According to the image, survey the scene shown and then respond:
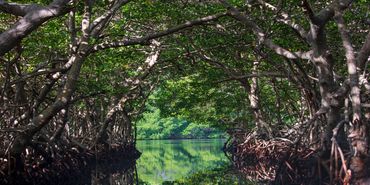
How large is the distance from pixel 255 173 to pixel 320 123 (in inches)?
149

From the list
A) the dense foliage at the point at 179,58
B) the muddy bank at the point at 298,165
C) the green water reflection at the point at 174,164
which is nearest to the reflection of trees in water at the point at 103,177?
the green water reflection at the point at 174,164

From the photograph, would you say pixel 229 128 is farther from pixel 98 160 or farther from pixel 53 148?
pixel 53 148

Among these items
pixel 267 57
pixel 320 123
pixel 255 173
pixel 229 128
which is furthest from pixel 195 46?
pixel 229 128

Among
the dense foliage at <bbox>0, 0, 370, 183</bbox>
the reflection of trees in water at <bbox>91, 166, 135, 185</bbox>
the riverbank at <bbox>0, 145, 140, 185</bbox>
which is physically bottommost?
the reflection of trees in water at <bbox>91, 166, 135, 185</bbox>

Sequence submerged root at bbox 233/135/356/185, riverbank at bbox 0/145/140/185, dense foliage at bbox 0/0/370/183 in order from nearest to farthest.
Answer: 1. dense foliage at bbox 0/0/370/183
2. submerged root at bbox 233/135/356/185
3. riverbank at bbox 0/145/140/185

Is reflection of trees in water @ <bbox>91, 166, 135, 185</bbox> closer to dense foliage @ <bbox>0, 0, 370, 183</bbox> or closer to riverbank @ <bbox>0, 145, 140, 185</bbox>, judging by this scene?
riverbank @ <bbox>0, 145, 140, 185</bbox>

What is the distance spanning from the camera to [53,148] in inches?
471

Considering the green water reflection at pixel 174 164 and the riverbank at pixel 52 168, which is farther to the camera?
the green water reflection at pixel 174 164

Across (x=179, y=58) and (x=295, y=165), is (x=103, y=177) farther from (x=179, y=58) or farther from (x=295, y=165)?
(x=295, y=165)

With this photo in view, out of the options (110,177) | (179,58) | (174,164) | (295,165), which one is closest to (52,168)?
(110,177)

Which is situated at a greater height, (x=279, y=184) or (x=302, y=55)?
(x=302, y=55)

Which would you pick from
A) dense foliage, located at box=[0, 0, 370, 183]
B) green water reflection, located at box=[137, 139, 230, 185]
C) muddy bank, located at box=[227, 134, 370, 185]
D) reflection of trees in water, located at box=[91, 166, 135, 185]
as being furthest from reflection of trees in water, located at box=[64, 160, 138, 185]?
muddy bank, located at box=[227, 134, 370, 185]

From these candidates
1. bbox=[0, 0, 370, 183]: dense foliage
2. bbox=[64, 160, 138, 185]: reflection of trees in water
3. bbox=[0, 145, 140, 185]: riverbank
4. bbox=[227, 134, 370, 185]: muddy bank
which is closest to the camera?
bbox=[0, 0, 370, 183]: dense foliage

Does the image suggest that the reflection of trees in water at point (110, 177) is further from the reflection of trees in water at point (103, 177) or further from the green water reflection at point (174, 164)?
A: the green water reflection at point (174, 164)
